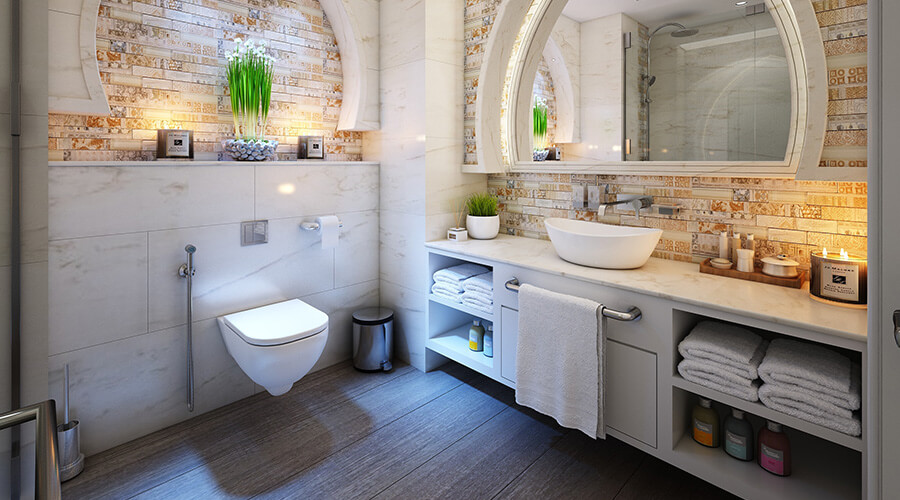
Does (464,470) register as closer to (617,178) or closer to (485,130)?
(617,178)

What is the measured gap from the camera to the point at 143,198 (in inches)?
82.7

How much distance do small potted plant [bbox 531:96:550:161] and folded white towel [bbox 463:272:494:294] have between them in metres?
0.79

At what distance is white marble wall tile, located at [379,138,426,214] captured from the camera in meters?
2.74

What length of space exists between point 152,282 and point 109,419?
64 centimetres

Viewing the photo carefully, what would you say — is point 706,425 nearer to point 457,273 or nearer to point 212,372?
point 457,273

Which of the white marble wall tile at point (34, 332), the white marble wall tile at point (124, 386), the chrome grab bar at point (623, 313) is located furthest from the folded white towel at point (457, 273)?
the white marble wall tile at point (34, 332)

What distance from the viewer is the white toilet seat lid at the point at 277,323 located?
2.06 meters

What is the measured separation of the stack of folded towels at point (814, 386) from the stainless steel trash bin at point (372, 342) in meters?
1.95

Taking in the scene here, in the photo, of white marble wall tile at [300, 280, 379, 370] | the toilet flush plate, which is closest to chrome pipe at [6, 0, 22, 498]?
the toilet flush plate

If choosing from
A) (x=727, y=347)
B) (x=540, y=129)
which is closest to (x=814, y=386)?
(x=727, y=347)

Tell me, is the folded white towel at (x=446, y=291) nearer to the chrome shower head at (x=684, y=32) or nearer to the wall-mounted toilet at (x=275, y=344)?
the wall-mounted toilet at (x=275, y=344)

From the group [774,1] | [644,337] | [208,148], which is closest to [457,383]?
[644,337]

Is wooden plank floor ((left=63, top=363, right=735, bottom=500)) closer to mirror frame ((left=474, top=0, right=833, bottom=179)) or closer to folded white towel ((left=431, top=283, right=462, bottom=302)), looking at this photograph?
folded white towel ((left=431, top=283, right=462, bottom=302))

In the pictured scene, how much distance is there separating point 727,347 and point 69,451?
8.48ft
